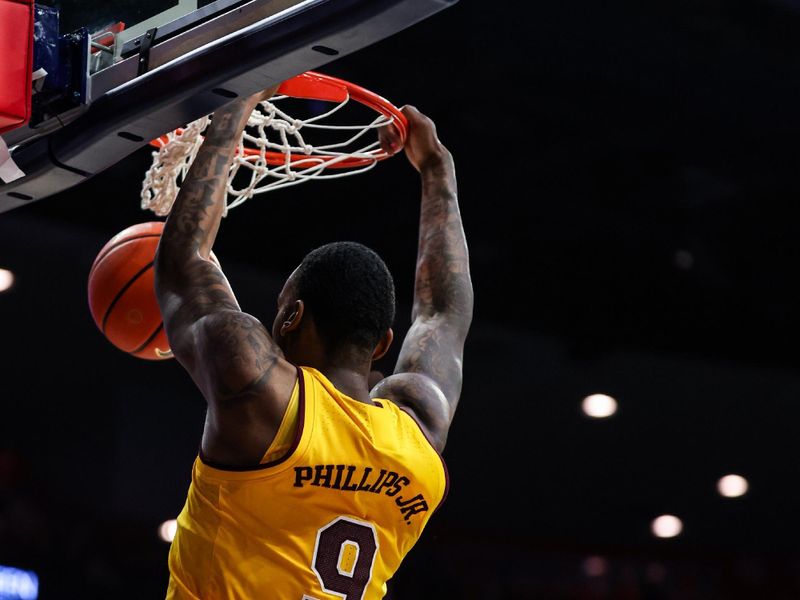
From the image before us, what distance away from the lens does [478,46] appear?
19.1ft

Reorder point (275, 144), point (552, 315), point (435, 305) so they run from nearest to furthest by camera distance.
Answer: point (435, 305) < point (275, 144) < point (552, 315)

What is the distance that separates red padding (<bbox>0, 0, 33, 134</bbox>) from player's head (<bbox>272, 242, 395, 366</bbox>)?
70 centimetres

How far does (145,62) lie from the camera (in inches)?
89.7

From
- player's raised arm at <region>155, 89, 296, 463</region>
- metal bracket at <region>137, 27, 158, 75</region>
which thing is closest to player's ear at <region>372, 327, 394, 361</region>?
player's raised arm at <region>155, 89, 296, 463</region>

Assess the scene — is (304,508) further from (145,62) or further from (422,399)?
(145,62)

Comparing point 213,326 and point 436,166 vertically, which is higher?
point 436,166

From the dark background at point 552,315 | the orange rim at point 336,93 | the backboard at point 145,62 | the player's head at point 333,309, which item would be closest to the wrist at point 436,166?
the orange rim at point 336,93

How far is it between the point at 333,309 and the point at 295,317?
7 centimetres

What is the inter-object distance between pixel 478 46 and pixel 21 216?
2.93 m

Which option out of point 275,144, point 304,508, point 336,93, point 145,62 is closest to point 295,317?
point 304,508

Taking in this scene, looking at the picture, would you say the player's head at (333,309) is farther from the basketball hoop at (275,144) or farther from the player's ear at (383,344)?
the basketball hoop at (275,144)

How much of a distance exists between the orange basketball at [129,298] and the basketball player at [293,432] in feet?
3.30

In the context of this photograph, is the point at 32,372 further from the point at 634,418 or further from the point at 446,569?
the point at 634,418

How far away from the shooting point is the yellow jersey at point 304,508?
69.6 inches
